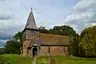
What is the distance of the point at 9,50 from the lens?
96000mm

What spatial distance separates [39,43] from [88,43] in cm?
1470

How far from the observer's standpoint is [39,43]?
6062 cm

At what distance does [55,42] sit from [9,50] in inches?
1536

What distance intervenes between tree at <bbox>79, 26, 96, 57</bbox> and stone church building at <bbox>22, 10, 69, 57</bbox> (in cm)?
777

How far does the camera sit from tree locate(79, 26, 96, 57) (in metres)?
54.2

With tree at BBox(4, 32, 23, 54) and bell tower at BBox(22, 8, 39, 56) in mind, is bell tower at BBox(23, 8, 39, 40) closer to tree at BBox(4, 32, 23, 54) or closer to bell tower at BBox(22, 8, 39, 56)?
bell tower at BBox(22, 8, 39, 56)

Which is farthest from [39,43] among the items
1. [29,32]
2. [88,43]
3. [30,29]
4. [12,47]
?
[12,47]

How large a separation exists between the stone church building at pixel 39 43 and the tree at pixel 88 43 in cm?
777

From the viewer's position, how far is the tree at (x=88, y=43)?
178ft

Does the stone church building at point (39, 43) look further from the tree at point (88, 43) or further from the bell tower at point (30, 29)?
the tree at point (88, 43)

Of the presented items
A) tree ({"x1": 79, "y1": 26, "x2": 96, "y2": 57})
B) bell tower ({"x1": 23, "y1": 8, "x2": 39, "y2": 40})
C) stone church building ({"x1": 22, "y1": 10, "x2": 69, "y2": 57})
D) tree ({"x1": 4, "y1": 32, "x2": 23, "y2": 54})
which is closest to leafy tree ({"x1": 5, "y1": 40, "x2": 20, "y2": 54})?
tree ({"x1": 4, "y1": 32, "x2": 23, "y2": 54})

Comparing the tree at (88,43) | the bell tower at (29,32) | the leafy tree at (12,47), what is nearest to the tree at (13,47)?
the leafy tree at (12,47)

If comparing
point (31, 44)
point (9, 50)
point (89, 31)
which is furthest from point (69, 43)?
point (9, 50)

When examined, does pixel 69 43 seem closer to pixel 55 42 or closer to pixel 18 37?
pixel 55 42
